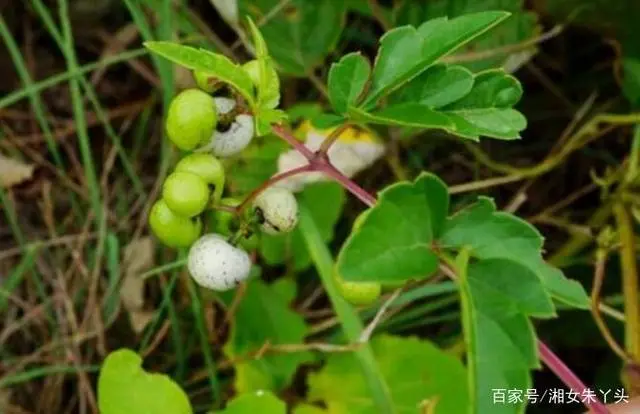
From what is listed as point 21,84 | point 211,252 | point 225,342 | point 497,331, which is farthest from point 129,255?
point 497,331

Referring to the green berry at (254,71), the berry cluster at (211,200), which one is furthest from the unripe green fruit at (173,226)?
the green berry at (254,71)

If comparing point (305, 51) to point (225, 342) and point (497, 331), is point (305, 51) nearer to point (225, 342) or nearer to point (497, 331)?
point (225, 342)

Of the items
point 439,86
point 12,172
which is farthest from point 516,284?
point 12,172

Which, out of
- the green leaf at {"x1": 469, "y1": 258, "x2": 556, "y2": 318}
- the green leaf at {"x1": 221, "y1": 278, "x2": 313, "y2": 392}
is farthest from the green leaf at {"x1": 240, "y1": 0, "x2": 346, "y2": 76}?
the green leaf at {"x1": 469, "y1": 258, "x2": 556, "y2": 318}

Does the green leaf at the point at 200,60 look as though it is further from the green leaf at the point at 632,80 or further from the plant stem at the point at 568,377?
the green leaf at the point at 632,80

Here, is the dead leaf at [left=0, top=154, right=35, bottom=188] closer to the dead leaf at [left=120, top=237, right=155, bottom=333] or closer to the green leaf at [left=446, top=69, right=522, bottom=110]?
the dead leaf at [left=120, top=237, right=155, bottom=333]

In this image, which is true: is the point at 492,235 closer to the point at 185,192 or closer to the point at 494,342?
the point at 494,342
